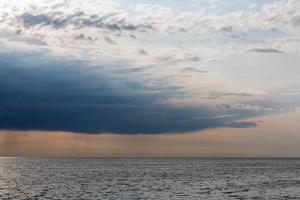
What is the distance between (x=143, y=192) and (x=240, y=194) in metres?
15.3

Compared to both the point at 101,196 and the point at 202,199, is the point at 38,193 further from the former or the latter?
the point at 202,199

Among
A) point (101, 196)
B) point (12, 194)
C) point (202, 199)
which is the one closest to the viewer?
point (202, 199)

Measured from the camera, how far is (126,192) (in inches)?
3204

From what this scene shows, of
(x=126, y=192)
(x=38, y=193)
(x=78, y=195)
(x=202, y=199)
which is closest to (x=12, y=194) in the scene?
(x=38, y=193)

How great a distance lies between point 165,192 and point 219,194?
8826 millimetres

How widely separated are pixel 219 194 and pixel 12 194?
32.5 metres

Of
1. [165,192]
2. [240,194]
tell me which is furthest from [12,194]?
[240,194]

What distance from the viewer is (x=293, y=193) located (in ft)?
261

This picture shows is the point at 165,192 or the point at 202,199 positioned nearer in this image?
the point at 202,199

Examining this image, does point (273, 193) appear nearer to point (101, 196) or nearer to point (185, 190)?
point (185, 190)

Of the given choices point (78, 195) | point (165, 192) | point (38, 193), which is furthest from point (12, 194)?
point (165, 192)

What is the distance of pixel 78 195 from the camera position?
78.1 meters

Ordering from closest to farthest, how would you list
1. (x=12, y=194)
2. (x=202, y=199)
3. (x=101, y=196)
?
(x=202, y=199)
(x=101, y=196)
(x=12, y=194)

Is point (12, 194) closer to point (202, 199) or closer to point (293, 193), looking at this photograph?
point (202, 199)
